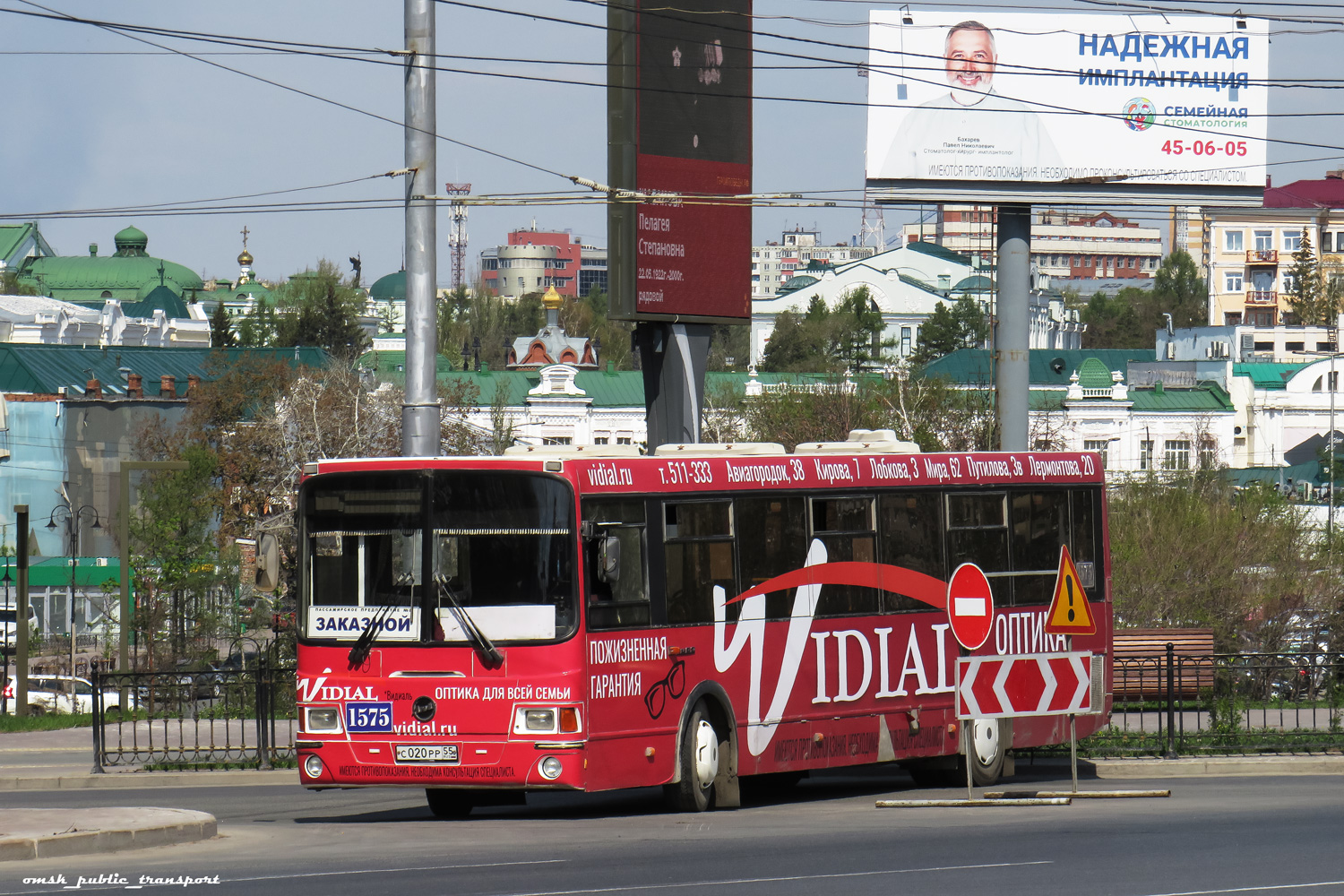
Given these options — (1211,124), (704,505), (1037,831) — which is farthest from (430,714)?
(1211,124)

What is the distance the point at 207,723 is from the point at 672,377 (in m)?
8.20

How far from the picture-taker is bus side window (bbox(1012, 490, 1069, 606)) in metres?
17.7

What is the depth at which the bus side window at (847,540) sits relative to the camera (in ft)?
52.3

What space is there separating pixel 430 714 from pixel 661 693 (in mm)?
Answer: 1851

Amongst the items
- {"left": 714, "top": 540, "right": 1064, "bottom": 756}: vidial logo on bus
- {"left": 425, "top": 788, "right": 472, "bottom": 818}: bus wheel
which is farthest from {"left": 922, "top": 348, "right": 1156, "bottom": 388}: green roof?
{"left": 425, "top": 788, "right": 472, "bottom": 818}: bus wheel

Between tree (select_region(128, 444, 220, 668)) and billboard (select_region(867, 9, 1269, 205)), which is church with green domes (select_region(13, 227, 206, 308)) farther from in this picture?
billboard (select_region(867, 9, 1269, 205))

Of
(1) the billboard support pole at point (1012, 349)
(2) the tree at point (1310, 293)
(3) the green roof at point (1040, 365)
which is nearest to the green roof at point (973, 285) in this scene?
(2) the tree at point (1310, 293)

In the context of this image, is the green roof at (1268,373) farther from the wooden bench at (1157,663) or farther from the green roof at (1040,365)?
the wooden bench at (1157,663)

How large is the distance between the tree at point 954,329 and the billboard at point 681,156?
10448cm

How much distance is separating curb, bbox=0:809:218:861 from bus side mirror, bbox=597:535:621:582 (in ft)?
11.4

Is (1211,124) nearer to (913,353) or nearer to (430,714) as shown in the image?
(430,714)

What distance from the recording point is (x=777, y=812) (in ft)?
49.4

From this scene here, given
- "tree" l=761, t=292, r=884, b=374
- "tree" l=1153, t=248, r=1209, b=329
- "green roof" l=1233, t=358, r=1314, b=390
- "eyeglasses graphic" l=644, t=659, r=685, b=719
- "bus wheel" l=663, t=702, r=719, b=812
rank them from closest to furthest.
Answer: "eyeglasses graphic" l=644, t=659, r=685, b=719
"bus wheel" l=663, t=702, r=719, b=812
"green roof" l=1233, t=358, r=1314, b=390
"tree" l=761, t=292, r=884, b=374
"tree" l=1153, t=248, r=1209, b=329

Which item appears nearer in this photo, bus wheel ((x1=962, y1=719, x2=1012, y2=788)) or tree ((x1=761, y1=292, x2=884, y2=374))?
bus wheel ((x1=962, y1=719, x2=1012, y2=788))
